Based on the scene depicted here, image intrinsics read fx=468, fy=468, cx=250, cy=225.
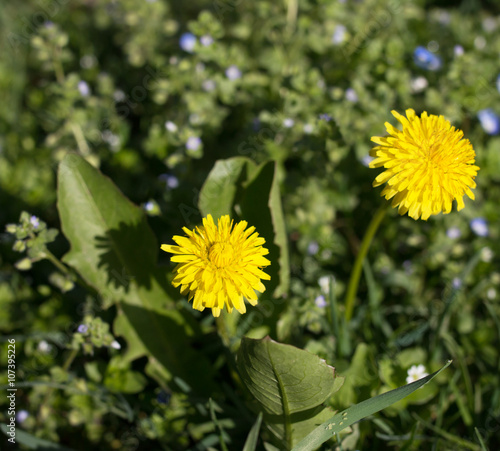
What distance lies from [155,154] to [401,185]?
2.10m

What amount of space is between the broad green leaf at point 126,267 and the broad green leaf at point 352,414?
2.56ft

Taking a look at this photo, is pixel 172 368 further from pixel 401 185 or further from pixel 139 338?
pixel 401 185

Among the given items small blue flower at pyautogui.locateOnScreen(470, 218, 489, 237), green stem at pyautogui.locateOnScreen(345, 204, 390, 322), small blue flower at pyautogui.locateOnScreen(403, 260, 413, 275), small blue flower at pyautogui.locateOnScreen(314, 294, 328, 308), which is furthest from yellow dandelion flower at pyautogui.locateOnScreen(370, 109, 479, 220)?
small blue flower at pyautogui.locateOnScreen(470, 218, 489, 237)

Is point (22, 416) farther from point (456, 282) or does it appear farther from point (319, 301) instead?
point (456, 282)

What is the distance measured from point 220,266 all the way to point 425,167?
30.4 inches

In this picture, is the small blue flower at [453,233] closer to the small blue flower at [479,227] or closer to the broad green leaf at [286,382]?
the small blue flower at [479,227]

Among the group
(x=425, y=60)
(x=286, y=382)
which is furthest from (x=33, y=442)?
(x=425, y=60)

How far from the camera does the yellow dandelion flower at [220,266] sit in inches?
58.1

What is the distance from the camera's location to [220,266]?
150 cm

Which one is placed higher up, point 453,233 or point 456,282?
point 453,233

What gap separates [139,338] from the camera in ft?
7.41

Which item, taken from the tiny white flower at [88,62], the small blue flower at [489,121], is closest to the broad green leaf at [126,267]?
the tiny white flower at [88,62]

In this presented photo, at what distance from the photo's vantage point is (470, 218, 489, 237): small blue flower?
2887 millimetres

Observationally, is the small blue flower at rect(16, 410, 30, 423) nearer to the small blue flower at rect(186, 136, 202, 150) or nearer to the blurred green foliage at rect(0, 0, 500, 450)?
the blurred green foliage at rect(0, 0, 500, 450)
